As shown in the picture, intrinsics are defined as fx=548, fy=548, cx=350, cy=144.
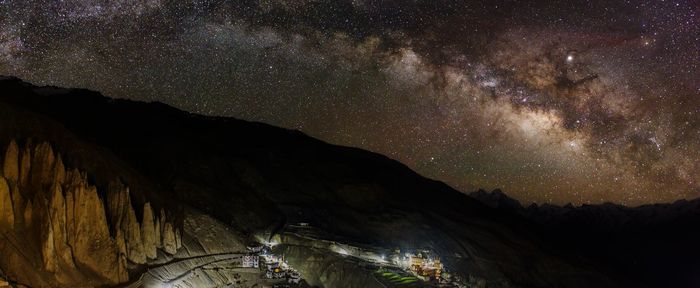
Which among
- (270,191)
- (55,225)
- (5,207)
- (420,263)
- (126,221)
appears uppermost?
(270,191)

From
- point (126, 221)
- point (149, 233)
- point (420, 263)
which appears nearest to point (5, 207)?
point (126, 221)

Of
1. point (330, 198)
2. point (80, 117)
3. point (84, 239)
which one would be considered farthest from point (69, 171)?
point (80, 117)

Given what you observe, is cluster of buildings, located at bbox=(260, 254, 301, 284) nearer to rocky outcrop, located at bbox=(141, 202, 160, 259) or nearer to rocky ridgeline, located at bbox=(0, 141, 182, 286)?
rocky outcrop, located at bbox=(141, 202, 160, 259)

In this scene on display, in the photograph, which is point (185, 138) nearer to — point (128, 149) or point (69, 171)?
point (128, 149)

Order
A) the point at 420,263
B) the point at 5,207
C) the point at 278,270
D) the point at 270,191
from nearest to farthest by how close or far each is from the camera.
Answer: the point at 5,207
the point at 278,270
the point at 420,263
the point at 270,191

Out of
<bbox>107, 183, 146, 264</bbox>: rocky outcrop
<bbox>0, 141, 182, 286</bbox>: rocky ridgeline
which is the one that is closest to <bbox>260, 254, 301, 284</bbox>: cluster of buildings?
<bbox>107, 183, 146, 264</bbox>: rocky outcrop

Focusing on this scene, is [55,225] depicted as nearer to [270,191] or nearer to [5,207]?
[5,207]

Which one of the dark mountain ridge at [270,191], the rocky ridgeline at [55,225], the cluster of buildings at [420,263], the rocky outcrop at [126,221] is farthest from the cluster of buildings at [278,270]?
the cluster of buildings at [420,263]

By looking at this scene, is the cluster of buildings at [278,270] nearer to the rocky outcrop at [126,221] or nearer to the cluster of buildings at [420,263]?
the rocky outcrop at [126,221]
